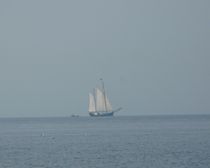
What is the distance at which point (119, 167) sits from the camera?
7225 cm

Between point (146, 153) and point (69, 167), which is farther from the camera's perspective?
point (146, 153)

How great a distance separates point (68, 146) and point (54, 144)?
591 cm

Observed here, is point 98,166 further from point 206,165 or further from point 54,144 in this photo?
point 54,144

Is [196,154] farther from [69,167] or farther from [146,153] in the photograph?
[69,167]

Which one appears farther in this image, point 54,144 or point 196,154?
point 54,144

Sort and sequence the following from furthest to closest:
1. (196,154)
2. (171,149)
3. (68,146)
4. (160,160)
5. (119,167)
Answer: (68,146) < (171,149) < (196,154) < (160,160) < (119,167)

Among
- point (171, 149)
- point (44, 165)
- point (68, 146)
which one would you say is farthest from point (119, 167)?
point (68, 146)

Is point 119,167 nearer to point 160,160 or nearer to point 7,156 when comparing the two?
point 160,160

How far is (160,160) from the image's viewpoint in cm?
7775

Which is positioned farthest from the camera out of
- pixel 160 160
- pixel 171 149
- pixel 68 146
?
pixel 68 146

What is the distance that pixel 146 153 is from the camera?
8731 centimetres

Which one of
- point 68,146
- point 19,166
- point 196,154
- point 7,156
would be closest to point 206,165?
point 196,154

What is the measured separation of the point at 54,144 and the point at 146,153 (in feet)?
77.7

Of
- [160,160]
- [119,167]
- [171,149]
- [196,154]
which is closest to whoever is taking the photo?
[119,167]
